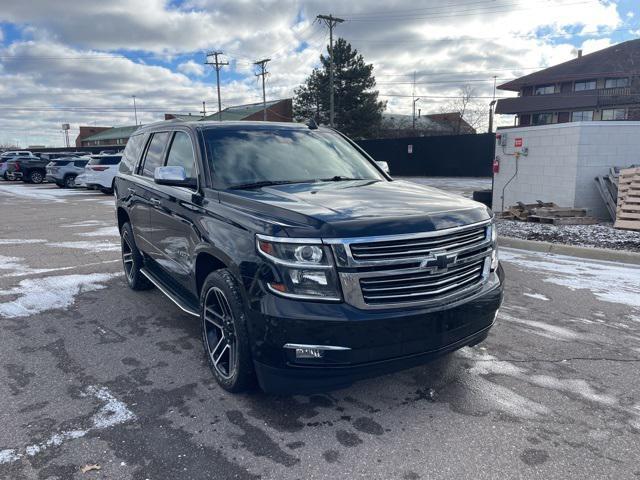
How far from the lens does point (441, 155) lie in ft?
95.2

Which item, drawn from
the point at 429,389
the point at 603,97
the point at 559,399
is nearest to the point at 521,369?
the point at 559,399

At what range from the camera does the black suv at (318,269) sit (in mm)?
2777

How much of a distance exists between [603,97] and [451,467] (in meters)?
45.6

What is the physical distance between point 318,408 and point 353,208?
53.2 inches

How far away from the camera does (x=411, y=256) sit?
2.88 m

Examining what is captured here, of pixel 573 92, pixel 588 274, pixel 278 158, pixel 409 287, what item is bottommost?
pixel 588 274

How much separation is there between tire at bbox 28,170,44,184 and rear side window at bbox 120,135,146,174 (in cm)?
2817

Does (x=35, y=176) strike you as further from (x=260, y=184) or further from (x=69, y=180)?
(x=260, y=184)

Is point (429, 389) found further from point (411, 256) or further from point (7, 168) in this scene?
point (7, 168)

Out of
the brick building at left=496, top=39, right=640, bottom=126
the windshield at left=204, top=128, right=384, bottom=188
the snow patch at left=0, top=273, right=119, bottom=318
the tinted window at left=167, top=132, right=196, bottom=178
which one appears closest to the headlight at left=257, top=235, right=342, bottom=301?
the windshield at left=204, top=128, right=384, bottom=188

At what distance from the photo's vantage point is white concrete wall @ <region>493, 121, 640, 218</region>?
34.1 ft

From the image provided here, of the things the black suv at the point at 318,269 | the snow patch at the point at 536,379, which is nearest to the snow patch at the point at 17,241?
the black suv at the point at 318,269

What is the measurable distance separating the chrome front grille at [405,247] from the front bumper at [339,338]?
31 cm

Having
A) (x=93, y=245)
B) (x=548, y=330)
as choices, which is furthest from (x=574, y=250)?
(x=93, y=245)
